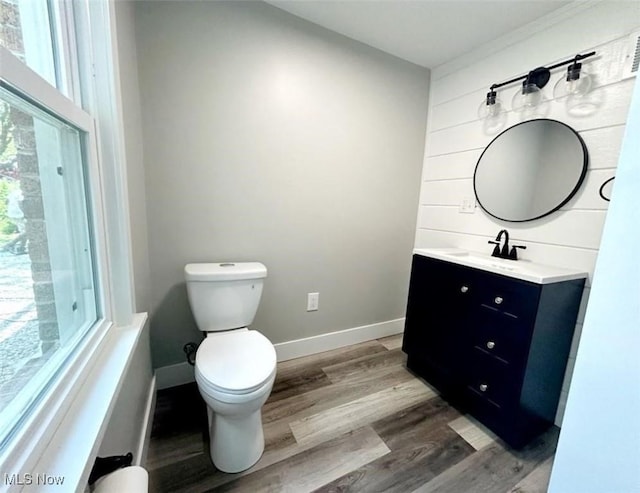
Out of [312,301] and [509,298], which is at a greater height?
[509,298]

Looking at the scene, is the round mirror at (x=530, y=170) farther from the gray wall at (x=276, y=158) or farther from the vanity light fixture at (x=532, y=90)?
the gray wall at (x=276, y=158)

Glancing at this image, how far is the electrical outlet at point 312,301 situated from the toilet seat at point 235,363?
23.8 inches

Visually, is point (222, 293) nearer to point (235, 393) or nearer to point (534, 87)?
point (235, 393)

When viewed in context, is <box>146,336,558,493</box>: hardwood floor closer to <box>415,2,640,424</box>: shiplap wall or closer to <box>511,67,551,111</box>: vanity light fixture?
<box>415,2,640,424</box>: shiplap wall

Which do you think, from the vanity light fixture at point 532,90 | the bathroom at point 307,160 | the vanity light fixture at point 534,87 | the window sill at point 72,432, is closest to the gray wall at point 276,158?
the bathroom at point 307,160

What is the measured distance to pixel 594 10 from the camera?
4.21 feet

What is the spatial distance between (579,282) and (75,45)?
2262 millimetres

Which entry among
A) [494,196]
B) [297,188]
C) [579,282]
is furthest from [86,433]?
[494,196]

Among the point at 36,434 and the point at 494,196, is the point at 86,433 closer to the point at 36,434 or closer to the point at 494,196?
the point at 36,434

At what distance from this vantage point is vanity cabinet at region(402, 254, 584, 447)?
1206 mm

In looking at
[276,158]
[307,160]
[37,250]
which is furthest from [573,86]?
[37,250]

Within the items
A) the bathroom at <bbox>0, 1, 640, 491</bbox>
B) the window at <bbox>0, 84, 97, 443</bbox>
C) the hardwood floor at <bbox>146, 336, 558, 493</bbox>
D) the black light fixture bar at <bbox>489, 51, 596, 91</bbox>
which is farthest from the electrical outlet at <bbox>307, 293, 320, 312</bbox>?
the black light fixture bar at <bbox>489, 51, 596, 91</bbox>

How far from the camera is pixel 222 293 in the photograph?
1.41 metres

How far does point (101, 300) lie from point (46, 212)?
0.41 m
